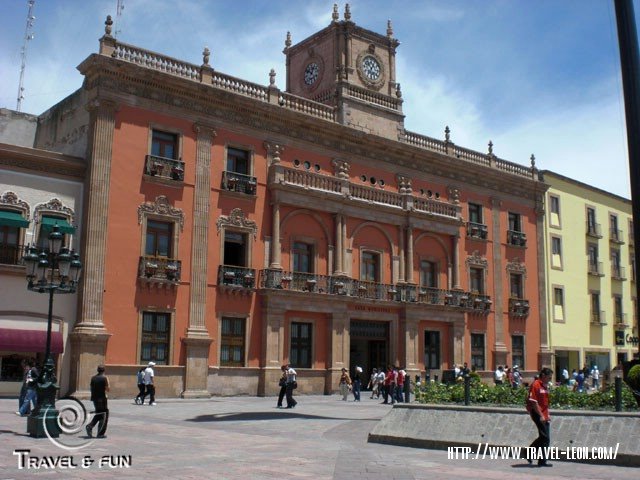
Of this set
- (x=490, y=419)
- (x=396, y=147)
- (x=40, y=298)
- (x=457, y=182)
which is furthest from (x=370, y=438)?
(x=457, y=182)

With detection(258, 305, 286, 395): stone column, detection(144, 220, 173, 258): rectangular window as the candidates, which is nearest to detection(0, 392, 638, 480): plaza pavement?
detection(144, 220, 173, 258): rectangular window

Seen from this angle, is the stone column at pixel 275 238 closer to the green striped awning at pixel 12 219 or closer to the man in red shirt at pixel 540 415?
the green striped awning at pixel 12 219

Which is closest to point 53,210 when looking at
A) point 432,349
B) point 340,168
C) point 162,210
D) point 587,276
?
point 162,210

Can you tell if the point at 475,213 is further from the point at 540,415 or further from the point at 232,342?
the point at 540,415

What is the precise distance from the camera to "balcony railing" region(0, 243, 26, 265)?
84.2ft

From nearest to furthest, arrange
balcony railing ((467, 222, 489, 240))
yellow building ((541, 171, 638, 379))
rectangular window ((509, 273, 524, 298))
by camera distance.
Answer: balcony railing ((467, 222, 489, 240))
rectangular window ((509, 273, 524, 298))
yellow building ((541, 171, 638, 379))

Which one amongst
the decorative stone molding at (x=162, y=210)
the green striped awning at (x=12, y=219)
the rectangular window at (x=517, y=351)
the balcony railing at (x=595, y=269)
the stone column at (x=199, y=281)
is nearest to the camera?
the green striped awning at (x=12, y=219)

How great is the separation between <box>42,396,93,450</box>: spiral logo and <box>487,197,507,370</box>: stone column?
2810 centimetres

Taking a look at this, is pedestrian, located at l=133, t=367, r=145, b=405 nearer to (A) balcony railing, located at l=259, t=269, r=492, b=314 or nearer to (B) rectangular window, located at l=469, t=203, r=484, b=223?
(A) balcony railing, located at l=259, t=269, r=492, b=314

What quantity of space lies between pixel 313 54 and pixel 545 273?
62.1ft

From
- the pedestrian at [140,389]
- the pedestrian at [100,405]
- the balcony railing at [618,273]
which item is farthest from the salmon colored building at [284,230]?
the pedestrian at [100,405]

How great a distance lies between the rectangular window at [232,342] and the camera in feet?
98.7

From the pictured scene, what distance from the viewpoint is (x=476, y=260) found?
132ft

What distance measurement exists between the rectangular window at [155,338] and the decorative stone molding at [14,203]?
18.5 ft
